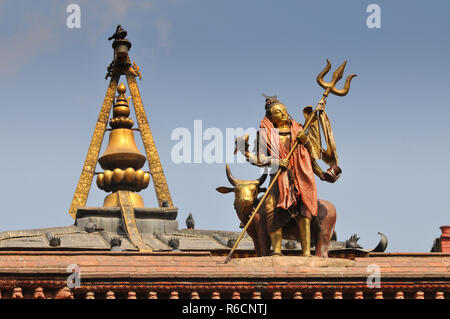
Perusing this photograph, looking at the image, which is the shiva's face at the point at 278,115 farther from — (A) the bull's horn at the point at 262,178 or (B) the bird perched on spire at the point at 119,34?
(B) the bird perched on spire at the point at 119,34

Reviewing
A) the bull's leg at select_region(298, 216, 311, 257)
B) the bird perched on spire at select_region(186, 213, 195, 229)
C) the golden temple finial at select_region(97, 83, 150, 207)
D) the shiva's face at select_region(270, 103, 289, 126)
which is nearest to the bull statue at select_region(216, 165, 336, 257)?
the bull's leg at select_region(298, 216, 311, 257)

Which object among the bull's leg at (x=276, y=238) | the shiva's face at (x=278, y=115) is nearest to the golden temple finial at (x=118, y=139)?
the shiva's face at (x=278, y=115)

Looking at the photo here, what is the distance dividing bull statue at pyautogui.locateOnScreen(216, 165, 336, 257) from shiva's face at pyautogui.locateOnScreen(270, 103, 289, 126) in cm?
132

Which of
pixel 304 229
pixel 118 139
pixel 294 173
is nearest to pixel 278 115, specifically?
pixel 294 173

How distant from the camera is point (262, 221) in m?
31.4

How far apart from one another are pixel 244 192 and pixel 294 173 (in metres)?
1.21

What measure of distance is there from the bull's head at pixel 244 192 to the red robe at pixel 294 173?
63 cm

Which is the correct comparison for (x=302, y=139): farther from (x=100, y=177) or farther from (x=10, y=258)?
(x=100, y=177)

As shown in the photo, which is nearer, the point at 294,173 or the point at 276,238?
the point at 276,238

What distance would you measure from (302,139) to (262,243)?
2.50m

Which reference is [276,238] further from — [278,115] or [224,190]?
[278,115]

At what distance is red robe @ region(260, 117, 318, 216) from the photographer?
102 ft

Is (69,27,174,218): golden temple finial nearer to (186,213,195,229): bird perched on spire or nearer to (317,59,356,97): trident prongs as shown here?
(186,213,195,229): bird perched on spire

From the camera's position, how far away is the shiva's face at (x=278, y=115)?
3219cm
